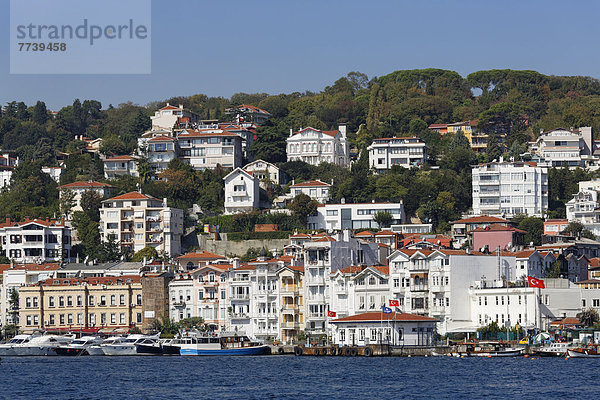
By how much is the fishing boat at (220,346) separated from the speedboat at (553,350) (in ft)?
67.3

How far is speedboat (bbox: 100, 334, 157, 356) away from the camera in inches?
3595

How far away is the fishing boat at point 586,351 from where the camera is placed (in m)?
77.2

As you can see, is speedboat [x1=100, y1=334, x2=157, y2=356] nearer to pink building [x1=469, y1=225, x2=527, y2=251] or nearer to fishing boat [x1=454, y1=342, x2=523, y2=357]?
fishing boat [x1=454, y1=342, x2=523, y2=357]

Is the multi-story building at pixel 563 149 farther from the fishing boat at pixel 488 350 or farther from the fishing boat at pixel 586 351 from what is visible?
the fishing boat at pixel 586 351

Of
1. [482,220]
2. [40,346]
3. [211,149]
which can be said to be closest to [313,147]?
[211,149]

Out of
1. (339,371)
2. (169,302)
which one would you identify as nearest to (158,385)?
(339,371)

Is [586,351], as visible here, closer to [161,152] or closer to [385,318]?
[385,318]

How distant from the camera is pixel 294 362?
78.6 metres

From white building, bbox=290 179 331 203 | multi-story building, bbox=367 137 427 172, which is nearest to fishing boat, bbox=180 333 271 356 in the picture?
white building, bbox=290 179 331 203

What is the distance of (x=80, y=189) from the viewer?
123 m

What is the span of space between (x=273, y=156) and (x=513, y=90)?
4377 cm

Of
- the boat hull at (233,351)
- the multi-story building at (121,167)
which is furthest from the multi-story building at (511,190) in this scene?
the boat hull at (233,351)

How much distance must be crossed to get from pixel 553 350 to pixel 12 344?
42853 millimetres

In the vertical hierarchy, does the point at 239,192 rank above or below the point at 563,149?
below
